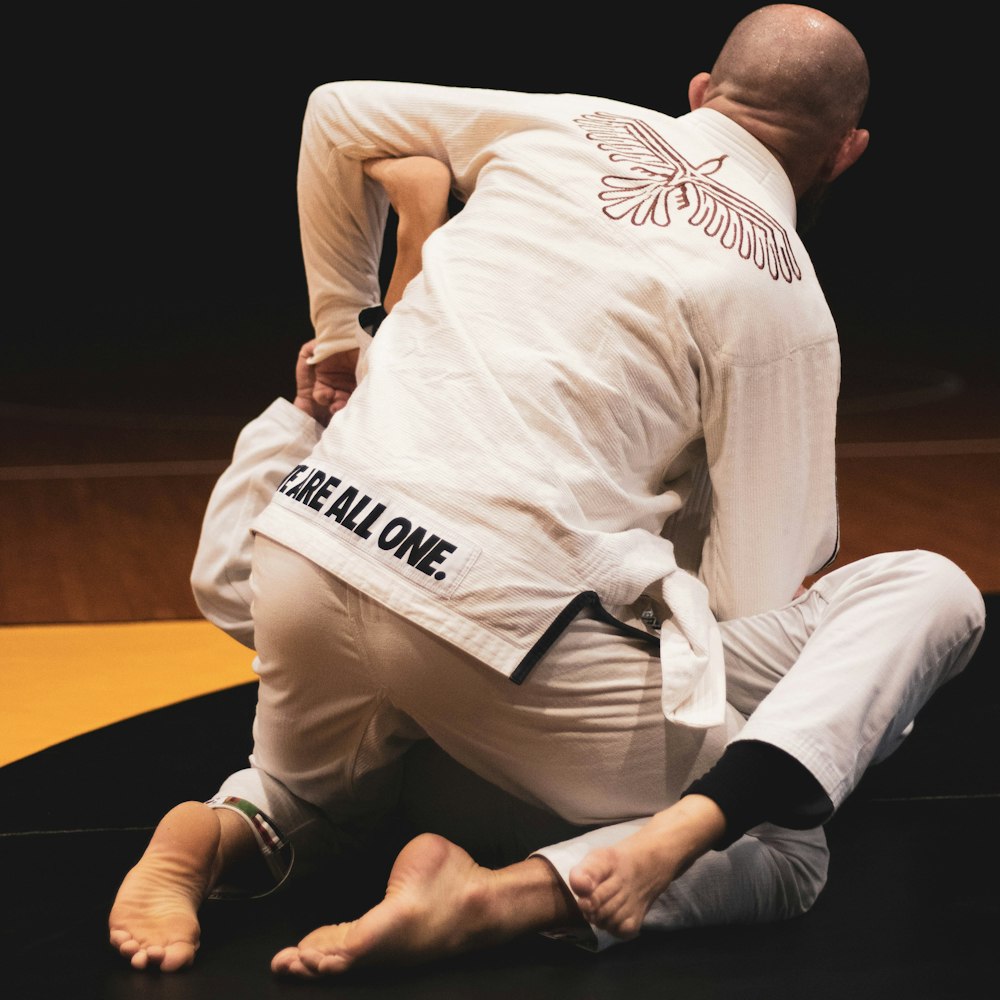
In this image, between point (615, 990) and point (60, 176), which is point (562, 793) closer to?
point (615, 990)

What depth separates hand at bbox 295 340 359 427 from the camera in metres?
2.04

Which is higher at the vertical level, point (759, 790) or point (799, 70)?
point (799, 70)

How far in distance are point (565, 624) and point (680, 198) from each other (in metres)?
0.49

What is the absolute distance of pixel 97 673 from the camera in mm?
2740

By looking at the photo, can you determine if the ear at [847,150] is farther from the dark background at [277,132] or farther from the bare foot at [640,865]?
the dark background at [277,132]

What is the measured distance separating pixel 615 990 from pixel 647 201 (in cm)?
80

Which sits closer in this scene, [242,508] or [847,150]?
[847,150]

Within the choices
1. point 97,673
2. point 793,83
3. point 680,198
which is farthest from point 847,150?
point 97,673

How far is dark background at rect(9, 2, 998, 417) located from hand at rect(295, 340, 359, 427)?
558cm

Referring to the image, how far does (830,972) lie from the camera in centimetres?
145

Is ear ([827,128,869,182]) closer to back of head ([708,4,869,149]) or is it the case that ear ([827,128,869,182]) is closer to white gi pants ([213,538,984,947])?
back of head ([708,4,869,149])

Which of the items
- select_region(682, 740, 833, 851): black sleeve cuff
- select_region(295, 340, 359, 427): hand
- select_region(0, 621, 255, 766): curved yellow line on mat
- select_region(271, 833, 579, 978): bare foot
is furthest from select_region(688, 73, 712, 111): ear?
select_region(0, 621, 255, 766): curved yellow line on mat

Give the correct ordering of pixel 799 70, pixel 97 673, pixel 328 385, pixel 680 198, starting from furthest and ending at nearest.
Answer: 1. pixel 97 673
2. pixel 328 385
3. pixel 799 70
4. pixel 680 198

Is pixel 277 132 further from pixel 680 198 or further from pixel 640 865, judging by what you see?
pixel 640 865
